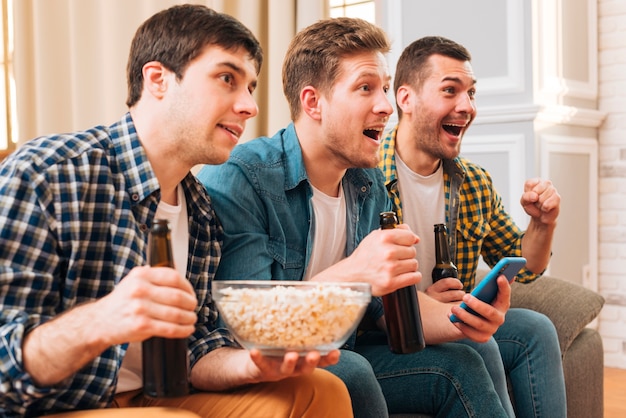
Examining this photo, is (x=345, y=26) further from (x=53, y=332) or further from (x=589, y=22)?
(x=589, y=22)

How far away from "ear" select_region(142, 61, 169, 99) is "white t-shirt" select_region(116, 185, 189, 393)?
179 mm

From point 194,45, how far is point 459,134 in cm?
107

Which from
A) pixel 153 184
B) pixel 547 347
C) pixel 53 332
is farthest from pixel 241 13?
pixel 53 332

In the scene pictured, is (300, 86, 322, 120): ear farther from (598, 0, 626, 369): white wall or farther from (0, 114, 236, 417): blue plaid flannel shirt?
(598, 0, 626, 369): white wall

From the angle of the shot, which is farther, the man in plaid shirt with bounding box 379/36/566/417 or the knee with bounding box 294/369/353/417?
the man in plaid shirt with bounding box 379/36/566/417

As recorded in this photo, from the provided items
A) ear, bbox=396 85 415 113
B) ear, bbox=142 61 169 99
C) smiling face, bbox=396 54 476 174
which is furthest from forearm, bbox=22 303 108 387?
ear, bbox=396 85 415 113

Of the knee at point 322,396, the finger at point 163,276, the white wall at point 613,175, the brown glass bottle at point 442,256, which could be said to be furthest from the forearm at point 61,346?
the white wall at point 613,175

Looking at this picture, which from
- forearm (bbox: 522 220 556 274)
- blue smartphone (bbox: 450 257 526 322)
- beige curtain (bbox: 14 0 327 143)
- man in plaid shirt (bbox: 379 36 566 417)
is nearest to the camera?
blue smartphone (bbox: 450 257 526 322)

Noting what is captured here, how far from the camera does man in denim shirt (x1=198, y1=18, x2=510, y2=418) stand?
163 cm

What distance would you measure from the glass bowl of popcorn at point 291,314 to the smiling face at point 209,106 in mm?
313

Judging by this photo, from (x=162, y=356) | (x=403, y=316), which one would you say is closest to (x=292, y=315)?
(x=162, y=356)

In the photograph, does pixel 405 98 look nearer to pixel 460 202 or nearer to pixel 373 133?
pixel 460 202

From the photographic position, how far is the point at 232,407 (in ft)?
4.22

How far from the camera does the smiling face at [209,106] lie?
1.41 metres
